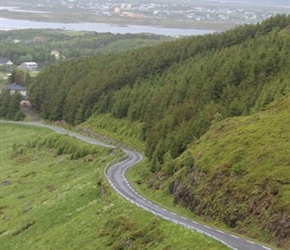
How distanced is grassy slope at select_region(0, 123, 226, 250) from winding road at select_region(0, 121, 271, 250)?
1046mm

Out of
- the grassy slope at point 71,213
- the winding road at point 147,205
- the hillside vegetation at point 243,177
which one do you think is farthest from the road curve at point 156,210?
the hillside vegetation at point 243,177

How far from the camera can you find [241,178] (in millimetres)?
51875

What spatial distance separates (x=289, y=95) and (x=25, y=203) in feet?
107

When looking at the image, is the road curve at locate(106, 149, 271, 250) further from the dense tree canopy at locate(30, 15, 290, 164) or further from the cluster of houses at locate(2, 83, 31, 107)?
the cluster of houses at locate(2, 83, 31, 107)

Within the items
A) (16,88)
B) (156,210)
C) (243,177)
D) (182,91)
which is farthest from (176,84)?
(243,177)

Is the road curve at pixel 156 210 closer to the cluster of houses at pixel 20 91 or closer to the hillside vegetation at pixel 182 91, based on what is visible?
the hillside vegetation at pixel 182 91

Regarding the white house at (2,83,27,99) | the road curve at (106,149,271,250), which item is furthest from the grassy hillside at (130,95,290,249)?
the white house at (2,83,27,99)

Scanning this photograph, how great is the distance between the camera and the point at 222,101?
93062 millimetres

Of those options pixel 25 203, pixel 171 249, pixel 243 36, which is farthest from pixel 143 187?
pixel 243 36

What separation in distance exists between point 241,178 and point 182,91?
196 ft

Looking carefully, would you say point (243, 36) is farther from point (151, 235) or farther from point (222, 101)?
point (151, 235)

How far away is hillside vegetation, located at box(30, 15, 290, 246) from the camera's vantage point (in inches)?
2346

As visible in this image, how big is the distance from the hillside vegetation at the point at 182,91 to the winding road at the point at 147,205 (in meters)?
1.77

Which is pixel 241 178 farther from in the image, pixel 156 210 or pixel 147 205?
pixel 147 205
